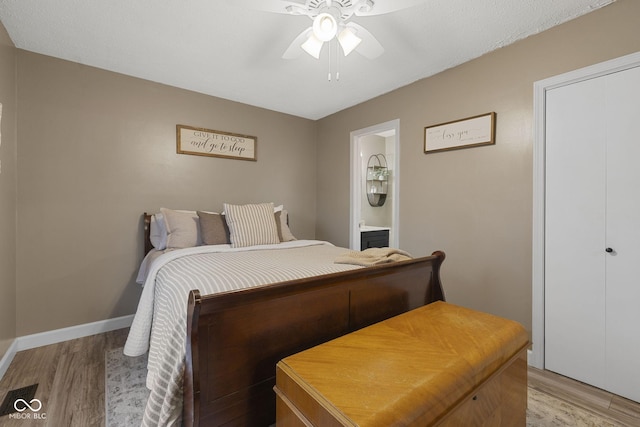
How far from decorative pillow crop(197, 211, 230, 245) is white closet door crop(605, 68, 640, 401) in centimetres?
294

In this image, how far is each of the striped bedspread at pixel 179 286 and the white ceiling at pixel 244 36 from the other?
1.47m

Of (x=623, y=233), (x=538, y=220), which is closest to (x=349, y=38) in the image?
(x=538, y=220)

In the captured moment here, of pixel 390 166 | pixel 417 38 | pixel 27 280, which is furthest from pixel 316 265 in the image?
pixel 390 166

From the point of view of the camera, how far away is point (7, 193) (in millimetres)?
2164

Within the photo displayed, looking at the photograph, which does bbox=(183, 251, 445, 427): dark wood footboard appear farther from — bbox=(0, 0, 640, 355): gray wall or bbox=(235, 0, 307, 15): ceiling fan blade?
bbox=(235, 0, 307, 15): ceiling fan blade

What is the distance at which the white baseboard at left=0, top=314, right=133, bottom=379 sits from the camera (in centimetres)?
220

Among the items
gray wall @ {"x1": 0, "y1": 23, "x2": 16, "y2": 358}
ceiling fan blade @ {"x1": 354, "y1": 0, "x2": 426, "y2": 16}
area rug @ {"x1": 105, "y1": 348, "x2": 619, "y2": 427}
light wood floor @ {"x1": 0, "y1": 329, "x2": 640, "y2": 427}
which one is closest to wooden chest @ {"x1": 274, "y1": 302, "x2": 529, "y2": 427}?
area rug @ {"x1": 105, "y1": 348, "x2": 619, "y2": 427}

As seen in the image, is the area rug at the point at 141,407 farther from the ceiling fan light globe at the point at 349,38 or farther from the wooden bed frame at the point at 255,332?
the ceiling fan light globe at the point at 349,38

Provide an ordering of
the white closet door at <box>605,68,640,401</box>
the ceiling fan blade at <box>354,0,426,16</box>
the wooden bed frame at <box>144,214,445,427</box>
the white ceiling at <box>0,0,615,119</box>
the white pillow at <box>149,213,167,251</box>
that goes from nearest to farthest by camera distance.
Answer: the wooden bed frame at <box>144,214,445,427</box>, the ceiling fan blade at <box>354,0,426,16</box>, the white closet door at <box>605,68,640,401</box>, the white ceiling at <box>0,0,615,119</box>, the white pillow at <box>149,213,167,251</box>

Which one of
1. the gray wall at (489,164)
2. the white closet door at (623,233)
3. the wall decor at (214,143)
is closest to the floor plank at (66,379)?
the wall decor at (214,143)

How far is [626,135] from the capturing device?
1769mm

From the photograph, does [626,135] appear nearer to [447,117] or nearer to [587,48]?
[587,48]

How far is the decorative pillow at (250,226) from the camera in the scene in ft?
8.75

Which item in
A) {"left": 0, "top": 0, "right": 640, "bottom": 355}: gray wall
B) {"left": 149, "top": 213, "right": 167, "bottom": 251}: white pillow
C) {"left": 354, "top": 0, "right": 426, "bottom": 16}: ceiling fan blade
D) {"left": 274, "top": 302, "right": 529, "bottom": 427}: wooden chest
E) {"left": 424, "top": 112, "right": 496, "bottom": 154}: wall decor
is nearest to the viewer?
{"left": 274, "top": 302, "right": 529, "bottom": 427}: wooden chest
